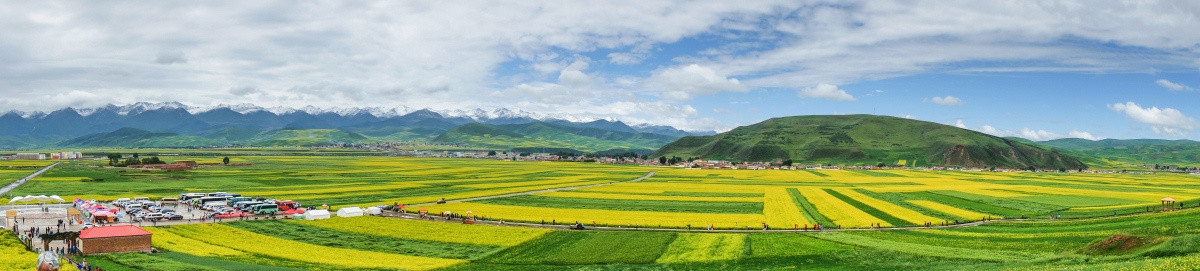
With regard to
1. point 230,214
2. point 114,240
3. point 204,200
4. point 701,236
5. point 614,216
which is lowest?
point 701,236

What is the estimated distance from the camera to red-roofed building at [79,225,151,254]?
46.4m

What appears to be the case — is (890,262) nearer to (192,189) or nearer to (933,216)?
(933,216)

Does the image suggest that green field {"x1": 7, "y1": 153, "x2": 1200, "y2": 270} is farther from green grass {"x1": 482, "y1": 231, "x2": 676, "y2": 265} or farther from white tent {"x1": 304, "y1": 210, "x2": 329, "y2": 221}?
white tent {"x1": 304, "y1": 210, "x2": 329, "y2": 221}

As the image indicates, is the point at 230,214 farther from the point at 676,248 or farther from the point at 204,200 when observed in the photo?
the point at 676,248

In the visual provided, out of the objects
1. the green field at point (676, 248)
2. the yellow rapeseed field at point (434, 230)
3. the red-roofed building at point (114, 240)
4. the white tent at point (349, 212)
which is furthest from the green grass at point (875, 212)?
the red-roofed building at point (114, 240)

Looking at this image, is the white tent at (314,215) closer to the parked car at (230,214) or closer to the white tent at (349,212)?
the white tent at (349,212)

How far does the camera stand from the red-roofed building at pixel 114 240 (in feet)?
152

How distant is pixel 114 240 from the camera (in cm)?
4722

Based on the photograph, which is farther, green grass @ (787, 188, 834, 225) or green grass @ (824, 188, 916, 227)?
green grass @ (787, 188, 834, 225)

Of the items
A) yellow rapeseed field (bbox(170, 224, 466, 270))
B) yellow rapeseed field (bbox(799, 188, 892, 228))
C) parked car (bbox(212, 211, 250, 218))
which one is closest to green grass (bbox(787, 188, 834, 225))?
yellow rapeseed field (bbox(799, 188, 892, 228))

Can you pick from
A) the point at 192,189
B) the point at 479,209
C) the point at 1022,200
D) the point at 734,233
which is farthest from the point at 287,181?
the point at 1022,200

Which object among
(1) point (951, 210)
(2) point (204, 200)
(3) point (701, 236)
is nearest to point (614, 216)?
(3) point (701, 236)

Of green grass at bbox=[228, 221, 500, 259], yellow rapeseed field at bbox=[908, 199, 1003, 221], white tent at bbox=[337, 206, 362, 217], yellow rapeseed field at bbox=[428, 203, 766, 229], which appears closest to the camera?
green grass at bbox=[228, 221, 500, 259]

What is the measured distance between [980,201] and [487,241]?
250 ft
